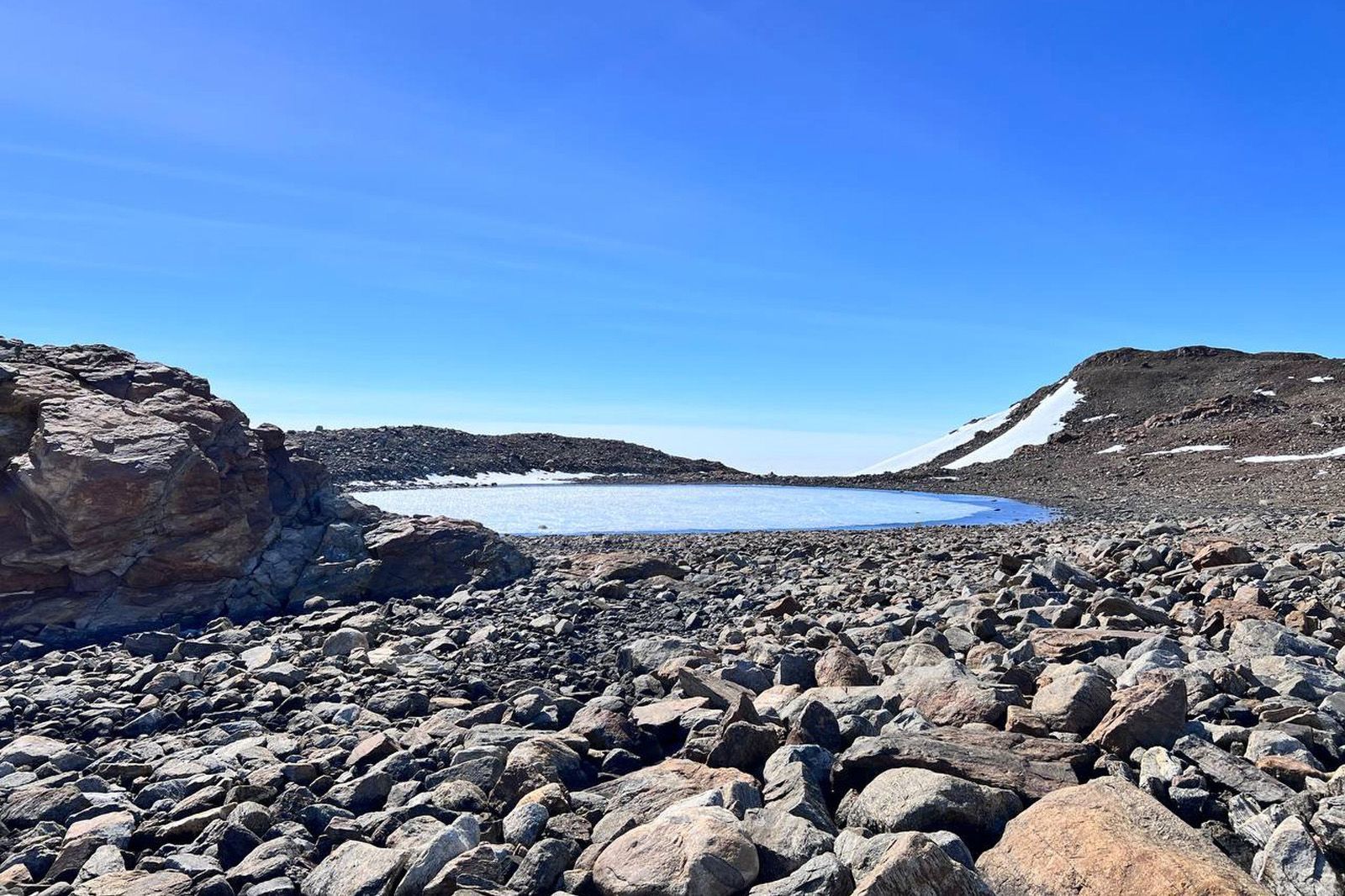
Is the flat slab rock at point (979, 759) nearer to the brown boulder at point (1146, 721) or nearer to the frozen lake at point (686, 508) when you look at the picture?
the brown boulder at point (1146, 721)

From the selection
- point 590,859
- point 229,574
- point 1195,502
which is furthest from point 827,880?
point 1195,502

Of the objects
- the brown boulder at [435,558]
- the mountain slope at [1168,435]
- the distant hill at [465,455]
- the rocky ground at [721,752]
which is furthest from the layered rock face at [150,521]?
the distant hill at [465,455]

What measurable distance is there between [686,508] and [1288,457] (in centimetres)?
2847

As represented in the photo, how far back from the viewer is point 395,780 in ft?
18.2

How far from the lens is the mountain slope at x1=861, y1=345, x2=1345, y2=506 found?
1455 inches

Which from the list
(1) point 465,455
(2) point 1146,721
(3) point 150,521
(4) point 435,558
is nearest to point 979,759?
(2) point 1146,721

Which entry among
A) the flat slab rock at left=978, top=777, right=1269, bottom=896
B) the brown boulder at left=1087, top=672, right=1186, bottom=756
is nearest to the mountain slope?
the brown boulder at left=1087, top=672, right=1186, bottom=756

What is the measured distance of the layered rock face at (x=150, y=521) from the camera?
454 inches

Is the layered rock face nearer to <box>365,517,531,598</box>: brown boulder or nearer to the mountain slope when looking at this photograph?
<box>365,517,531,598</box>: brown boulder

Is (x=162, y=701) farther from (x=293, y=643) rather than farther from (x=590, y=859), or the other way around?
(x=590, y=859)

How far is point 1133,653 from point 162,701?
8543 millimetres

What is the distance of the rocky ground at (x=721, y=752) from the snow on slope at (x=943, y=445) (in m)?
59.9

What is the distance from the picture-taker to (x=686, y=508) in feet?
116

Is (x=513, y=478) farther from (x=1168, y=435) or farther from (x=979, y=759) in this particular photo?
(x=979, y=759)
